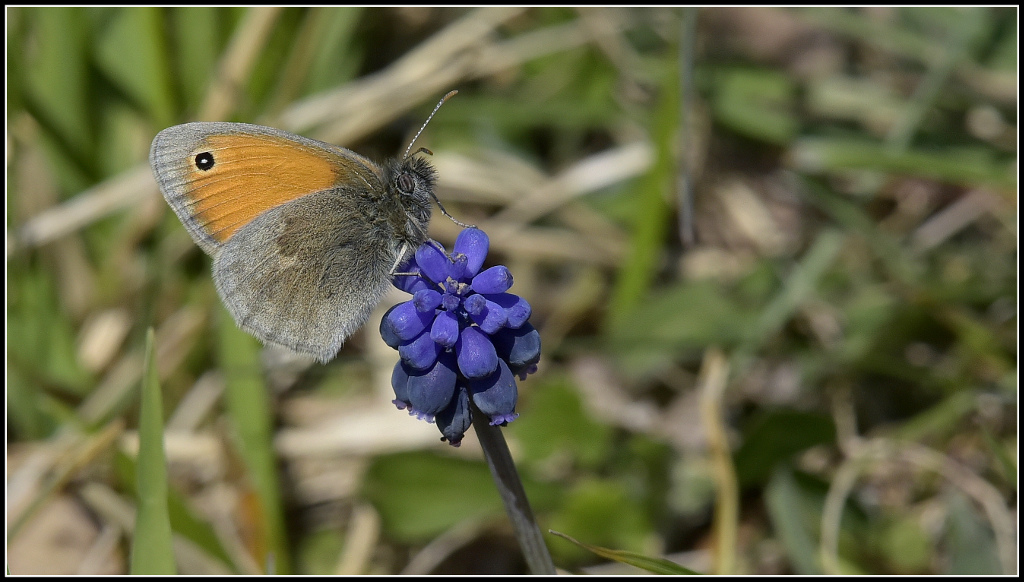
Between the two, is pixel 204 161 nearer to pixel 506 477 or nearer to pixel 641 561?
pixel 506 477

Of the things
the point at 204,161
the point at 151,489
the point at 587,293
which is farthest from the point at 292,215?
the point at 587,293

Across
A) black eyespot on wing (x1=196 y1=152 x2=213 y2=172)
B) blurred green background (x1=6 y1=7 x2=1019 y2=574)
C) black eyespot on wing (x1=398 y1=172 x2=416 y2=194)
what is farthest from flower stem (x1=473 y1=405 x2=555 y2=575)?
blurred green background (x1=6 y1=7 x2=1019 y2=574)

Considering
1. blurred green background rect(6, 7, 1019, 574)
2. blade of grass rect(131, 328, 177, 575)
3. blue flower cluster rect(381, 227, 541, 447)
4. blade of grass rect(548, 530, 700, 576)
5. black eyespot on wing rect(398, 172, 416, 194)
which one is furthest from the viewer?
blurred green background rect(6, 7, 1019, 574)

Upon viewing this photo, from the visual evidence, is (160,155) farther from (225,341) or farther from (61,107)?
(61,107)

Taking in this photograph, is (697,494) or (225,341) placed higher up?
(225,341)

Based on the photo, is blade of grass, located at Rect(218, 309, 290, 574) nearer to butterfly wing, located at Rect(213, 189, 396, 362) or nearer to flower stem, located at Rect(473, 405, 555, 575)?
Result: butterfly wing, located at Rect(213, 189, 396, 362)

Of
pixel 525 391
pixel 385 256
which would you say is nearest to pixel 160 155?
pixel 385 256
